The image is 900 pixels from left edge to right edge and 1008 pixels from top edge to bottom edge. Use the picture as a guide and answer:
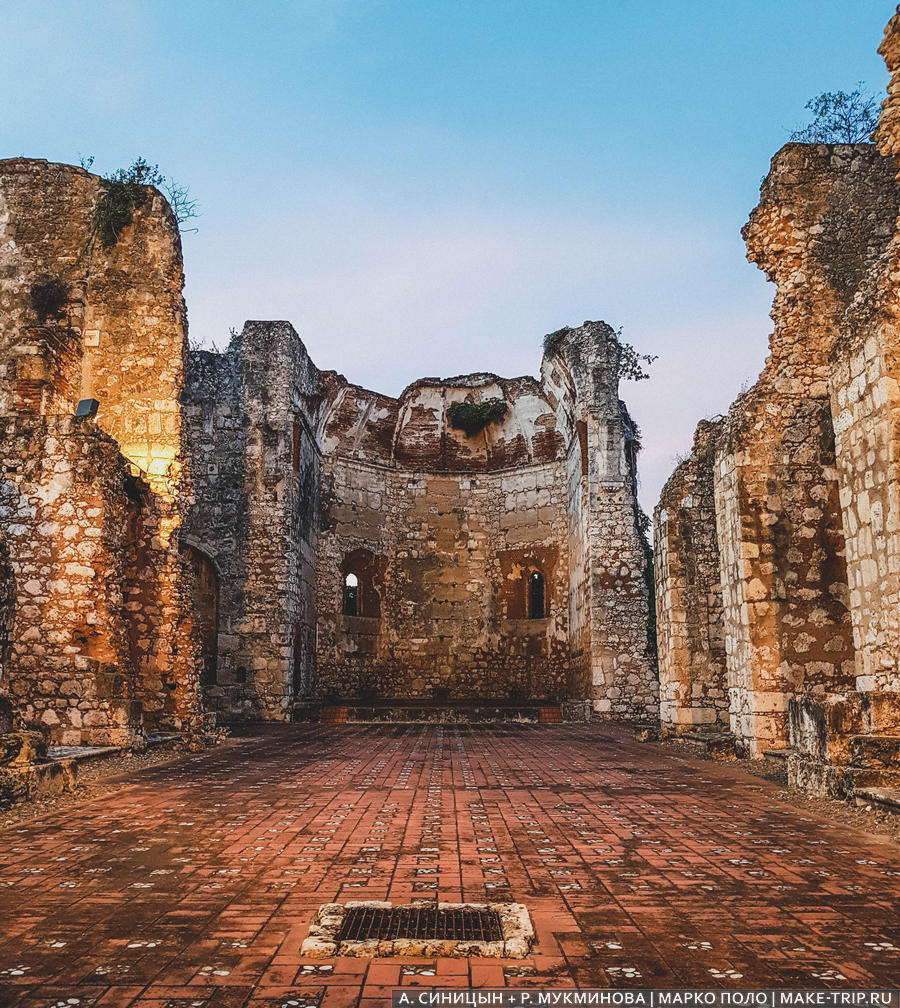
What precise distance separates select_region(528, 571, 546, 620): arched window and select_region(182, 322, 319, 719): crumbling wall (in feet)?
22.6

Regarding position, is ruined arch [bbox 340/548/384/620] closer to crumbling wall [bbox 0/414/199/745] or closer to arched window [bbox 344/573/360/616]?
arched window [bbox 344/573/360/616]

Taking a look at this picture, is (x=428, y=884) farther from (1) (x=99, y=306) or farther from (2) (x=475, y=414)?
(2) (x=475, y=414)

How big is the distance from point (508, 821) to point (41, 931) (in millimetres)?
3251

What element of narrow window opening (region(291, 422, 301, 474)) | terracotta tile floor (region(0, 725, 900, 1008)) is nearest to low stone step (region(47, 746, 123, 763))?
terracotta tile floor (region(0, 725, 900, 1008))

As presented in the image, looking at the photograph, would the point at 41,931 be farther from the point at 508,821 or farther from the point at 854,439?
the point at 854,439

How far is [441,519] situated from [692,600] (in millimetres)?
13021

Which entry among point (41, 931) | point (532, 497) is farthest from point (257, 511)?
point (41, 931)

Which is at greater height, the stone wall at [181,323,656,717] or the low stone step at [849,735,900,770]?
the stone wall at [181,323,656,717]

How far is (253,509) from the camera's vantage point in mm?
18219

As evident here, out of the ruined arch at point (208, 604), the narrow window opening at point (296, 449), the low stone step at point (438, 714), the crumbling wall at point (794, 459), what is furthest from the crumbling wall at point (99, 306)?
the low stone step at point (438, 714)

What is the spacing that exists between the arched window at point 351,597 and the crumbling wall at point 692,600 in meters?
11.8

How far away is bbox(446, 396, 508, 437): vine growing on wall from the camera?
24.7m

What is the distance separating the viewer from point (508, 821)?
5.67 meters

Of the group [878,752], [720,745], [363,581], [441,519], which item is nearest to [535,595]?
[441,519]
